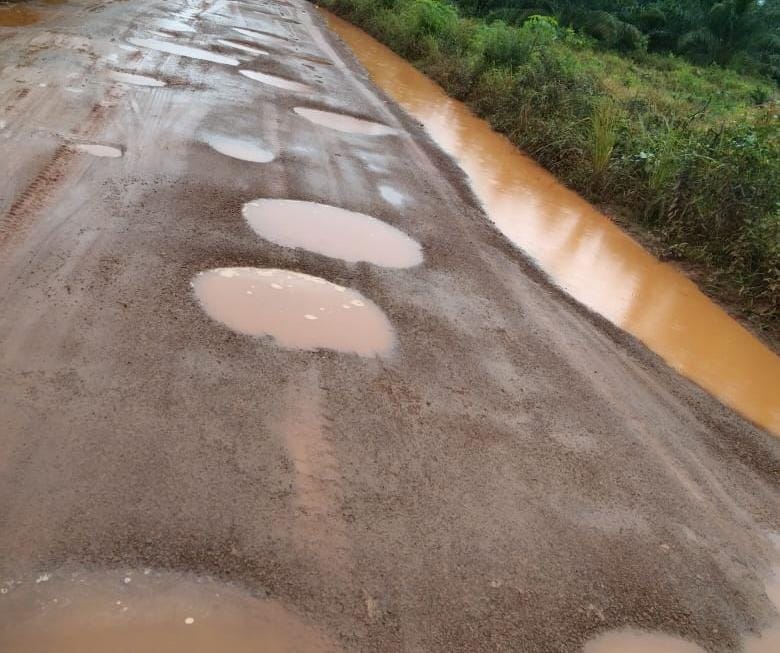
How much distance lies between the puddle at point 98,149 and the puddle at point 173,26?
7627 mm

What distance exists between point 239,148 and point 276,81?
419 cm

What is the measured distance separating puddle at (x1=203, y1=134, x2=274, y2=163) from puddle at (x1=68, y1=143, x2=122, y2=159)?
1088 mm

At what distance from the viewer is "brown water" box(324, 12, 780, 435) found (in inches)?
227

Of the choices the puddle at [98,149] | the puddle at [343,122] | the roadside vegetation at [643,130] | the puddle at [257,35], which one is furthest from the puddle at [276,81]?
the puddle at [98,149]

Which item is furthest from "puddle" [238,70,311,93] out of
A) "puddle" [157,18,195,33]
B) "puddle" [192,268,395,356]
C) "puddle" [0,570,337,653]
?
"puddle" [0,570,337,653]

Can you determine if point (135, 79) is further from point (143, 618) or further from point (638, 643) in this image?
point (638, 643)

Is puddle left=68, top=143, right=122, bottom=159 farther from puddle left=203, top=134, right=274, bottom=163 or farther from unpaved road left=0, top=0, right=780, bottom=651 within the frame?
puddle left=203, top=134, right=274, bottom=163

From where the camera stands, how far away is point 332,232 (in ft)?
19.7

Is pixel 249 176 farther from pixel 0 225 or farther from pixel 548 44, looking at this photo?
pixel 548 44

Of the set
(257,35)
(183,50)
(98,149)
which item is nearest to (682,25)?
(257,35)

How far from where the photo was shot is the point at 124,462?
3041 millimetres

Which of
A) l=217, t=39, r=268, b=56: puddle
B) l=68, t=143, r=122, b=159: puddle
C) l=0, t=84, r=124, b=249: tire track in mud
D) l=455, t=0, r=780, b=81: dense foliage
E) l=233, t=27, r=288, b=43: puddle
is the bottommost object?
l=0, t=84, r=124, b=249: tire track in mud

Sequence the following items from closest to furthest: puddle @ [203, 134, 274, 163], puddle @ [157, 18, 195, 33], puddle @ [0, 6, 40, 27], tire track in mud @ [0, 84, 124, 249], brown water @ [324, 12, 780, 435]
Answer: tire track in mud @ [0, 84, 124, 249] < brown water @ [324, 12, 780, 435] < puddle @ [203, 134, 274, 163] < puddle @ [0, 6, 40, 27] < puddle @ [157, 18, 195, 33]

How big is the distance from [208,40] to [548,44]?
7637mm
